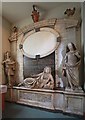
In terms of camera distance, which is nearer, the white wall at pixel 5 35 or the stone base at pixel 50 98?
the stone base at pixel 50 98

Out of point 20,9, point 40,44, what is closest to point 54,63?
point 40,44

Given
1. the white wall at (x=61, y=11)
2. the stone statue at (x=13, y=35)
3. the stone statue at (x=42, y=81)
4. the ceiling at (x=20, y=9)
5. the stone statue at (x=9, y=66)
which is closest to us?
the stone statue at (x=42, y=81)

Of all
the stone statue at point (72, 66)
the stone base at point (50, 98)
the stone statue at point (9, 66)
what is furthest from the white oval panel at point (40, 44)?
the stone base at point (50, 98)

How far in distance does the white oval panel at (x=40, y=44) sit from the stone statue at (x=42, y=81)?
46cm

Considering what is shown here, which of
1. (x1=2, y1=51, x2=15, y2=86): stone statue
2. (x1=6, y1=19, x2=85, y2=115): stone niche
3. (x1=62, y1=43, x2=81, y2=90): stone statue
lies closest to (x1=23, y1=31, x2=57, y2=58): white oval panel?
(x1=6, y1=19, x2=85, y2=115): stone niche

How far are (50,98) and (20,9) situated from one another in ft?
7.97

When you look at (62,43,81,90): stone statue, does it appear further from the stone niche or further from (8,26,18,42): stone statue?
(8,26,18,42): stone statue

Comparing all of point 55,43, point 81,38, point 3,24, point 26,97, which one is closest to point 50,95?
point 26,97

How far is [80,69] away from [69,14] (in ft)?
4.18

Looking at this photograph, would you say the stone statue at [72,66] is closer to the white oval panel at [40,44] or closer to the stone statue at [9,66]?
the white oval panel at [40,44]

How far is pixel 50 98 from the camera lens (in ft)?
9.80

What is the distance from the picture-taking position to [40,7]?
3.49m

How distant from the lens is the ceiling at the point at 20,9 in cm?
332

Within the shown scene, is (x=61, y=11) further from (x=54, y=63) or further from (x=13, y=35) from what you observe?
(x=13, y=35)
